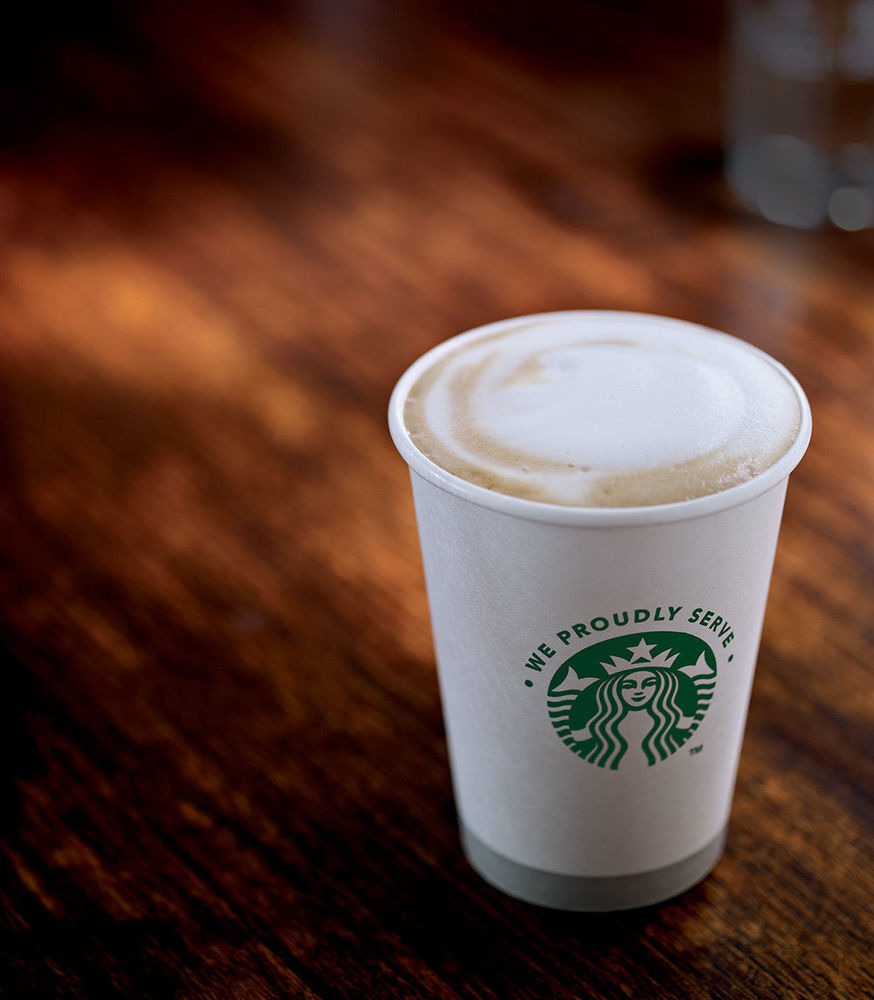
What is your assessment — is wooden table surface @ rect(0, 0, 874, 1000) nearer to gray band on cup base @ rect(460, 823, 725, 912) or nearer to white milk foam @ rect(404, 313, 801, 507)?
gray band on cup base @ rect(460, 823, 725, 912)

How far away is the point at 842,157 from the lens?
1828 millimetres

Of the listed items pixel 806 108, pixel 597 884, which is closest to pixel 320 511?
pixel 597 884

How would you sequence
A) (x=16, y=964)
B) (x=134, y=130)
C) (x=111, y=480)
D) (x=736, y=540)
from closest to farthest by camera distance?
(x=736, y=540), (x=16, y=964), (x=111, y=480), (x=134, y=130)

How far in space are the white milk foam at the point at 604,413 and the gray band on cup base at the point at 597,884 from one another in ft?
1.01

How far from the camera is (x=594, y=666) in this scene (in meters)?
Answer: 0.68

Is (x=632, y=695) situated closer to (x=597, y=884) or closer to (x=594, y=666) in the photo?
(x=594, y=666)

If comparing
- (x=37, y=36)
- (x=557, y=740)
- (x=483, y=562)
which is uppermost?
(x=483, y=562)

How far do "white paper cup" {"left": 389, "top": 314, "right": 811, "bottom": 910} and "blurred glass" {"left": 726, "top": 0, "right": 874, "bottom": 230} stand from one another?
122cm

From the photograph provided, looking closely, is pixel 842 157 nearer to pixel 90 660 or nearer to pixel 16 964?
pixel 90 660

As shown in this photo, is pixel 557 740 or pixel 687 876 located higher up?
pixel 557 740

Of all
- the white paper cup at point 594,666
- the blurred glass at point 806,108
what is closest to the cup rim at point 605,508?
the white paper cup at point 594,666

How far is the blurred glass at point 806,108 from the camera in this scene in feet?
5.84

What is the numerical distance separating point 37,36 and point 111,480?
5.55 ft

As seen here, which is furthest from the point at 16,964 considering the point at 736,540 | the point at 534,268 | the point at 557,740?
the point at 534,268
